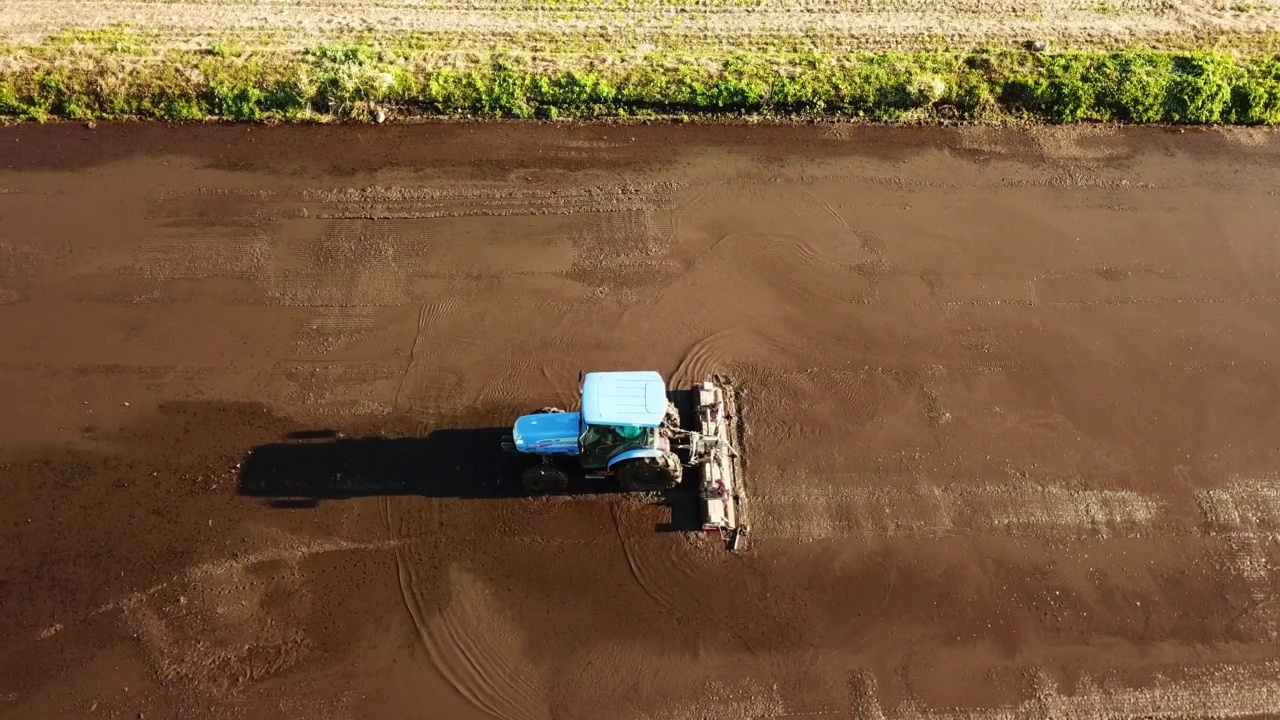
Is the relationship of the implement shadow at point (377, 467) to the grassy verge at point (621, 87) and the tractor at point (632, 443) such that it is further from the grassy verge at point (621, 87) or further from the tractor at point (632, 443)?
the grassy verge at point (621, 87)

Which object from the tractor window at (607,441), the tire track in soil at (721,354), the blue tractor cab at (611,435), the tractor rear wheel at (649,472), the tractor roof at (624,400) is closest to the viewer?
the tractor roof at (624,400)

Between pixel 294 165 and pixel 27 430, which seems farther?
pixel 294 165

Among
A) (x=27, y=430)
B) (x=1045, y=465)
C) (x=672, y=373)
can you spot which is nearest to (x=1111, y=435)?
(x=1045, y=465)

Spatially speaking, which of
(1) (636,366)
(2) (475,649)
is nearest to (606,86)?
(1) (636,366)

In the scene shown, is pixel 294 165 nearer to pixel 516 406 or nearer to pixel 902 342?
pixel 516 406

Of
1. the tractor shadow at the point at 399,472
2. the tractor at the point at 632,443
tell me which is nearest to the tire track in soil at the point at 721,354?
the tractor at the point at 632,443

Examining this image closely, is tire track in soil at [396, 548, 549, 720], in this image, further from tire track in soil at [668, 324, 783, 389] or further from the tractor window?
tire track in soil at [668, 324, 783, 389]

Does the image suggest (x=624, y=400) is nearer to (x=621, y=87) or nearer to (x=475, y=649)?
(x=475, y=649)
